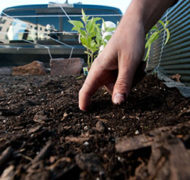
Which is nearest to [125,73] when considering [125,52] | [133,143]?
[125,52]

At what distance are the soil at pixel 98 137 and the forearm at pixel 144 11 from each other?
1.80ft

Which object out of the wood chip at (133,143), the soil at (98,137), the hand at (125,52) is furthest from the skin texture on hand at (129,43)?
the wood chip at (133,143)

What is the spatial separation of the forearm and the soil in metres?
0.55

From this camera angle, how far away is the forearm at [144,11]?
3.01ft

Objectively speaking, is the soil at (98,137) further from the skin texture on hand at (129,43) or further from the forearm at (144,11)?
the forearm at (144,11)

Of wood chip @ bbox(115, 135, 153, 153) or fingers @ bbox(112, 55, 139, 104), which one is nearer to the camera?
wood chip @ bbox(115, 135, 153, 153)

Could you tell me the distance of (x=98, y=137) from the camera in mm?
764

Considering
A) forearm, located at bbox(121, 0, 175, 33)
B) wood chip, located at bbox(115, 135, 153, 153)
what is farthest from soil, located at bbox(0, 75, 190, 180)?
forearm, located at bbox(121, 0, 175, 33)

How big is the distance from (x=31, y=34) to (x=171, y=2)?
12.3 ft

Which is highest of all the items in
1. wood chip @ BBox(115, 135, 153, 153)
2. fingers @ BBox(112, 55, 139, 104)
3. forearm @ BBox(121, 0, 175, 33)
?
forearm @ BBox(121, 0, 175, 33)

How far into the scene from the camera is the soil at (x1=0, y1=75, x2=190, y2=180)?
1.71 ft

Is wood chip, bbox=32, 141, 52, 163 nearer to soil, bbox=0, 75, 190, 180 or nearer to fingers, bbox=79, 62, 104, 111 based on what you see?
soil, bbox=0, 75, 190, 180

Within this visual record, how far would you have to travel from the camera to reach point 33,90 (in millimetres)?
1986

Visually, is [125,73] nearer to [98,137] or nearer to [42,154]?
[98,137]
